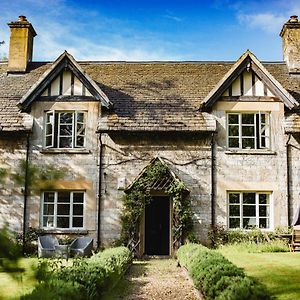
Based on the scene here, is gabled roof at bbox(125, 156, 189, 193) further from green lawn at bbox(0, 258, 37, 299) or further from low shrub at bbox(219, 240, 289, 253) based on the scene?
green lawn at bbox(0, 258, 37, 299)

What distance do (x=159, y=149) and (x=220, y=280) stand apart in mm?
11579

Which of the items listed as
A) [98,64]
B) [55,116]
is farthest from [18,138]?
[98,64]

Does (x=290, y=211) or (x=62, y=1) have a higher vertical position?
(x=62, y=1)

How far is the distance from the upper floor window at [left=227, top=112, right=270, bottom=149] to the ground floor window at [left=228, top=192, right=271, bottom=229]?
2.10 metres

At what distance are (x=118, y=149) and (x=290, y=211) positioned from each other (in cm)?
765

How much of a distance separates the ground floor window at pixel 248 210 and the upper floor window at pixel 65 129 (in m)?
6.94

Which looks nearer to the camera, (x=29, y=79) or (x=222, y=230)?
(x=222, y=230)

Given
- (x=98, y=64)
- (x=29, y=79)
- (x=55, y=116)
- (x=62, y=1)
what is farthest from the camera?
(x=98, y=64)

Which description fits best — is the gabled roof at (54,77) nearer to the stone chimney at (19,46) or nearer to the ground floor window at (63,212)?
the stone chimney at (19,46)

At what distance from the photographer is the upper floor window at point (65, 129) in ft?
66.9

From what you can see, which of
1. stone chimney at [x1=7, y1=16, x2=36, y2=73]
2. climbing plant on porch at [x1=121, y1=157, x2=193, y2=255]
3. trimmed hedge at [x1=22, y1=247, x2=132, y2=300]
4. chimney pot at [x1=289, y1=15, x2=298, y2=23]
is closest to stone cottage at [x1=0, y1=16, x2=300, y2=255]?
climbing plant on porch at [x1=121, y1=157, x2=193, y2=255]

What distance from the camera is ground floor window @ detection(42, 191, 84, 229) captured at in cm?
1980

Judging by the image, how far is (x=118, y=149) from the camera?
65.9 ft

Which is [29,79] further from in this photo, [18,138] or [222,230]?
[222,230]
